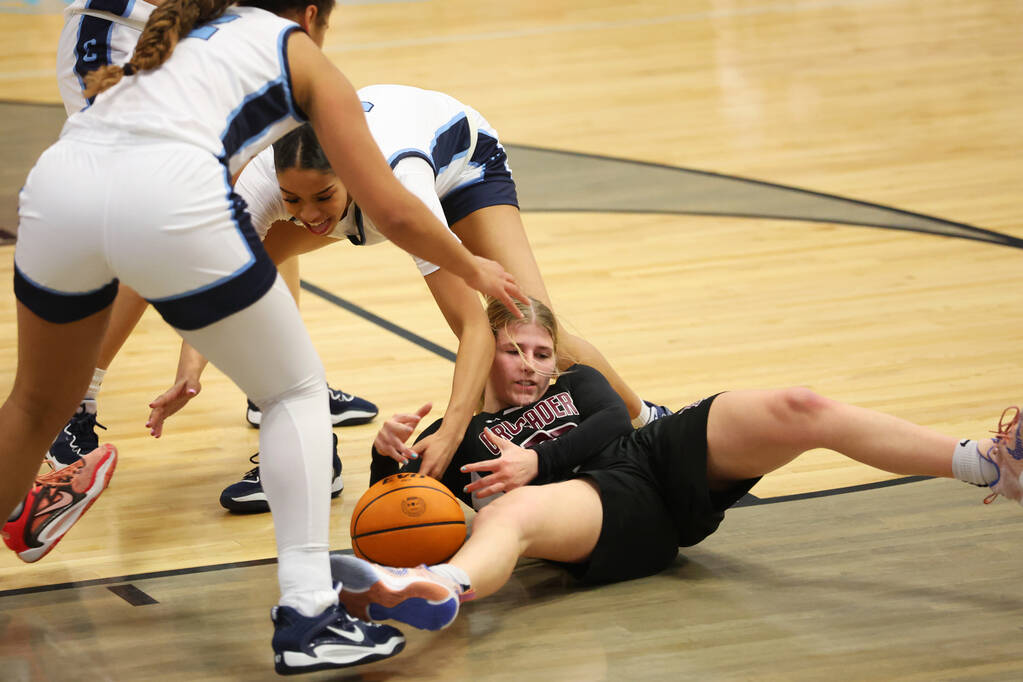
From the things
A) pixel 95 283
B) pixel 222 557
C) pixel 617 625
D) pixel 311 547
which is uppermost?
pixel 95 283

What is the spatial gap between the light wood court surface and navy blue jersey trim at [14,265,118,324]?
0.70 m

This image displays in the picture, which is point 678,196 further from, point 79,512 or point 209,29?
point 209,29

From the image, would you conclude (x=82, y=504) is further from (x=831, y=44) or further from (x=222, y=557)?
(x=831, y=44)

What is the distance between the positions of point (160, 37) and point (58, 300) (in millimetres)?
507

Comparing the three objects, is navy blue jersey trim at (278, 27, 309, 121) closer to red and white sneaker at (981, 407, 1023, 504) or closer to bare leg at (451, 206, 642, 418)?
bare leg at (451, 206, 642, 418)

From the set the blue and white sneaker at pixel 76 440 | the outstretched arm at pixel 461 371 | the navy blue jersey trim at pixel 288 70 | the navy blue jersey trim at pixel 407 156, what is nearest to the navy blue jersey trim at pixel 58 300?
the navy blue jersey trim at pixel 288 70

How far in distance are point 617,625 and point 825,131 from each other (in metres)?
5.41

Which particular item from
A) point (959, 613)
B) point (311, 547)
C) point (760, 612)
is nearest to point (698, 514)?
point (760, 612)

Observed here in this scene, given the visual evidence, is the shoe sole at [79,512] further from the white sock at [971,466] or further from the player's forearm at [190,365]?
the white sock at [971,466]

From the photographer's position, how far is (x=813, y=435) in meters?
2.62

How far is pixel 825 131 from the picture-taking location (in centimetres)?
740

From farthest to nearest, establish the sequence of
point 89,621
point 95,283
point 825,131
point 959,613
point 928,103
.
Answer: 1. point 928,103
2. point 825,131
3. point 89,621
4. point 959,613
5. point 95,283

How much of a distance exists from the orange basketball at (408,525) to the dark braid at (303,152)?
28.4 inches

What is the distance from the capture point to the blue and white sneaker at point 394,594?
2.33 m
